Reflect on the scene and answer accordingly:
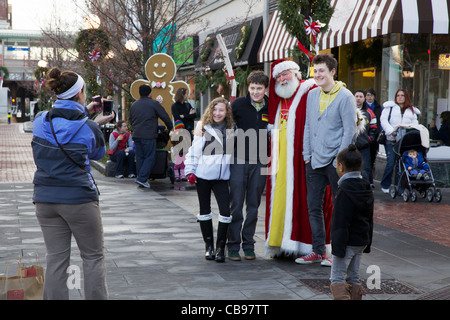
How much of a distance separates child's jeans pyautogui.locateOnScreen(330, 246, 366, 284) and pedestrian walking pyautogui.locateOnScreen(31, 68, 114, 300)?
5.57 ft

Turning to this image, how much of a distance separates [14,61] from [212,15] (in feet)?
220

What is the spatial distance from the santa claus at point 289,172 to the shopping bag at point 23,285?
9.11 ft

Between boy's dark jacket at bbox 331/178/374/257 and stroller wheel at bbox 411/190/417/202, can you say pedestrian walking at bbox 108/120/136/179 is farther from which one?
boy's dark jacket at bbox 331/178/374/257

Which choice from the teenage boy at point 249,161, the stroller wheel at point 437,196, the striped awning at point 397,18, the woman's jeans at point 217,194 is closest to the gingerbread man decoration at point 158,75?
the striped awning at point 397,18

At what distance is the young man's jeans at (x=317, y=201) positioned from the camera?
6246mm

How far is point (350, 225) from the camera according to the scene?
4762mm

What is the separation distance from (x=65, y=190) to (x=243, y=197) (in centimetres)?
262

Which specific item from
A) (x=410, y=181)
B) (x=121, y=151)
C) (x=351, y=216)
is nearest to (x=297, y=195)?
(x=351, y=216)

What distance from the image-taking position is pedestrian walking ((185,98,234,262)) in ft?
21.2

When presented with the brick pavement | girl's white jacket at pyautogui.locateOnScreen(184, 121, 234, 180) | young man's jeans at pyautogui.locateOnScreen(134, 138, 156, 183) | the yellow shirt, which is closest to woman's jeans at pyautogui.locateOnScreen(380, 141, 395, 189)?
the brick pavement

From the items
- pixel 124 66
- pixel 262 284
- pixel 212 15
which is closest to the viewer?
pixel 262 284

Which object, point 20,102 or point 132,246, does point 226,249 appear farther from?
point 20,102
